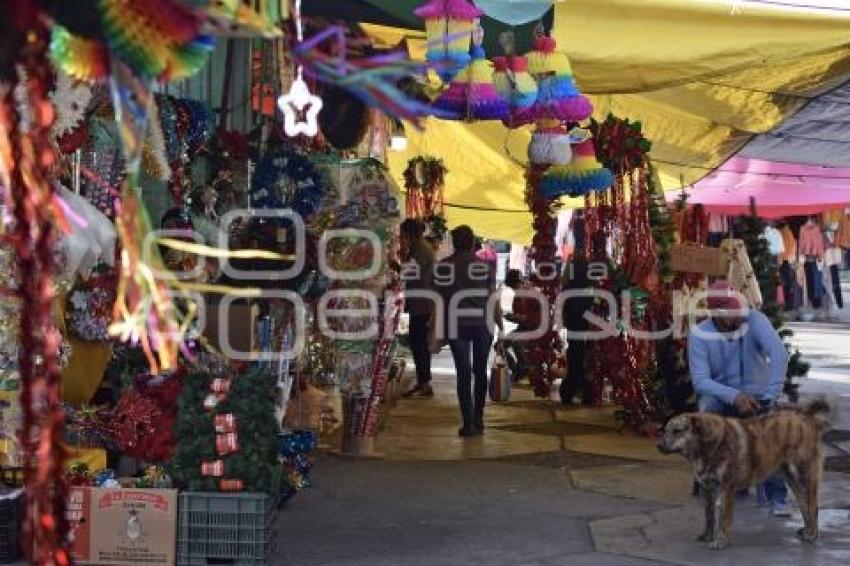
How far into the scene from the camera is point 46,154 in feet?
8.06

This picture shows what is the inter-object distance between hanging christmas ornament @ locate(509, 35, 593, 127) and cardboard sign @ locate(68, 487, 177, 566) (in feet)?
12.6

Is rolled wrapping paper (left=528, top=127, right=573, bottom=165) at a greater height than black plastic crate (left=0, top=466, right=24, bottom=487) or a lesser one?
greater

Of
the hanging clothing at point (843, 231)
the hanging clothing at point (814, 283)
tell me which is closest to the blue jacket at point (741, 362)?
the hanging clothing at point (814, 283)

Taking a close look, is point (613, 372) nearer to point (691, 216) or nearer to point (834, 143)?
point (691, 216)

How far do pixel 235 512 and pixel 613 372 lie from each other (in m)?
6.41

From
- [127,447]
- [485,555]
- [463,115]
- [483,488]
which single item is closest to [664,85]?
[463,115]

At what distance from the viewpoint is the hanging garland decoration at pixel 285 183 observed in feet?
27.3

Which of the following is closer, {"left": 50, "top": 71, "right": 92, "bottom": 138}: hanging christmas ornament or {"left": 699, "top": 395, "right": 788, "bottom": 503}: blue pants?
{"left": 50, "top": 71, "right": 92, "bottom": 138}: hanging christmas ornament

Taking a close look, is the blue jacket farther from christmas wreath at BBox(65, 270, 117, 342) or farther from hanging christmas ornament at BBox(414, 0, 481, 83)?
christmas wreath at BBox(65, 270, 117, 342)

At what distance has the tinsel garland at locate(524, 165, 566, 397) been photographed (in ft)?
47.5

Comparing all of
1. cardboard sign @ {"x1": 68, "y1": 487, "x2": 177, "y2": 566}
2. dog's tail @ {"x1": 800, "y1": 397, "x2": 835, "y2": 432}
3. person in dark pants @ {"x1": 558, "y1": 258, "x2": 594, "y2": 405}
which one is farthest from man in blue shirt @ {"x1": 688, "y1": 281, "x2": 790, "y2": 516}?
person in dark pants @ {"x1": 558, "y1": 258, "x2": 594, "y2": 405}

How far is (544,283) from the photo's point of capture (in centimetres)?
1451

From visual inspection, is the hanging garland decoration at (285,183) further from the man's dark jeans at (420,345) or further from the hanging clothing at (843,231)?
the hanging clothing at (843,231)

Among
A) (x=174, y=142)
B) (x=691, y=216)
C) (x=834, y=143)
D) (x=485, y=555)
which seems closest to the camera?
(x=485, y=555)
